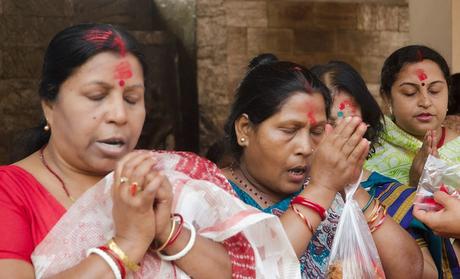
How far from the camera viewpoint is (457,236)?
2.13 meters

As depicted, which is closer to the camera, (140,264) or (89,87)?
(140,264)

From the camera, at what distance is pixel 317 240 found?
2.14 metres

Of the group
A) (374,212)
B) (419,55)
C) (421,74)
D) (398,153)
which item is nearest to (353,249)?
(374,212)

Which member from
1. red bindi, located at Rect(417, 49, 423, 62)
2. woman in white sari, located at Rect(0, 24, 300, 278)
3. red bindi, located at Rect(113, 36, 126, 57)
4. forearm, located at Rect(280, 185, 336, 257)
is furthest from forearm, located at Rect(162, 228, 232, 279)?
red bindi, located at Rect(417, 49, 423, 62)

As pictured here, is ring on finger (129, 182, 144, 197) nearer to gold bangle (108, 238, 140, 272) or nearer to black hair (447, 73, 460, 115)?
gold bangle (108, 238, 140, 272)

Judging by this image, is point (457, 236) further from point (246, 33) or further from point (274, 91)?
point (246, 33)

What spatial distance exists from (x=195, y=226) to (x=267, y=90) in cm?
63

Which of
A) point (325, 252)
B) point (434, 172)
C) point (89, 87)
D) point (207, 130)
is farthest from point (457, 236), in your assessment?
point (207, 130)

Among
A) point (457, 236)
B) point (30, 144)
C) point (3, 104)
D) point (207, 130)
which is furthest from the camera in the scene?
point (207, 130)

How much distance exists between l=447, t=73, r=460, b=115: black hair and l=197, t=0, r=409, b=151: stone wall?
145cm

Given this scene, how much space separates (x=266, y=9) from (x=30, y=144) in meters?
3.74

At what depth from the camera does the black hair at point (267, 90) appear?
2.15 meters

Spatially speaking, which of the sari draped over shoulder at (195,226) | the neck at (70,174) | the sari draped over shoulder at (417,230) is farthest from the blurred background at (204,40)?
the sari draped over shoulder at (195,226)

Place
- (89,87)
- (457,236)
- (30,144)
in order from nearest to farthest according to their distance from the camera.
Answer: (89,87), (30,144), (457,236)
